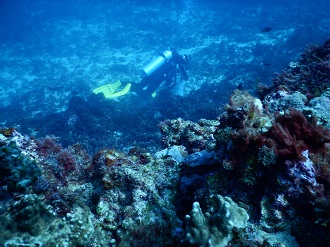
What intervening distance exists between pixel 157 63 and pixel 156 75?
78cm

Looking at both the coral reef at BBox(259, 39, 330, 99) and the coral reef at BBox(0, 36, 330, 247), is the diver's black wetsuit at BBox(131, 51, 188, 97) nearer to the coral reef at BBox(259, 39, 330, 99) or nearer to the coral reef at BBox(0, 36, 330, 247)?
the coral reef at BBox(259, 39, 330, 99)

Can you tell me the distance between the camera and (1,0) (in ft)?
155

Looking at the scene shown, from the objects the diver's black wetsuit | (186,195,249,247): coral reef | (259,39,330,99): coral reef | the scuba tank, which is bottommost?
the diver's black wetsuit

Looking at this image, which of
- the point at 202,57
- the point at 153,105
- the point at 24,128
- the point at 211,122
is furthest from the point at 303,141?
the point at 202,57

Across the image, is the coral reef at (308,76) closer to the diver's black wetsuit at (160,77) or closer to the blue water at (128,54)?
the blue water at (128,54)

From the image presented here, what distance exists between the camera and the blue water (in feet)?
45.3

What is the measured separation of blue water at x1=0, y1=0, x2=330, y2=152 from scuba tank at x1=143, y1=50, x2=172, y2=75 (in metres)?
2.16

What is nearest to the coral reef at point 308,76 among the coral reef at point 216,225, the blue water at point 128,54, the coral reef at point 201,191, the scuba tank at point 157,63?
the coral reef at point 201,191

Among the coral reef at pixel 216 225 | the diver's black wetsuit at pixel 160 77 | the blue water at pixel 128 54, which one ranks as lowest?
the blue water at pixel 128 54

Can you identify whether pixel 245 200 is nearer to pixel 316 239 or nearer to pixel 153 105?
pixel 316 239

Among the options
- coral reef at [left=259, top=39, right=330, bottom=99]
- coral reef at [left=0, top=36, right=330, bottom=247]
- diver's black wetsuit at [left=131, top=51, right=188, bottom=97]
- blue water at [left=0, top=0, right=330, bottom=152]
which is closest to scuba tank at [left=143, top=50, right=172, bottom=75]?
diver's black wetsuit at [left=131, top=51, right=188, bottom=97]

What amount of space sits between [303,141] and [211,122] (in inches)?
137

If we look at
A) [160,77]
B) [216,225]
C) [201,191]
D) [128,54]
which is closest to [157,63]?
[160,77]

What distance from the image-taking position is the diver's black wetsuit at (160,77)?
15.1 meters
